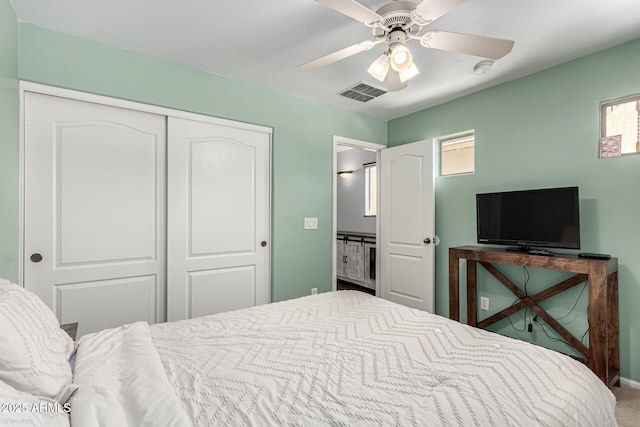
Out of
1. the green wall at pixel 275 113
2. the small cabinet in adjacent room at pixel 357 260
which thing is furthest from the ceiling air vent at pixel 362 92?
the small cabinet in adjacent room at pixel 357 260

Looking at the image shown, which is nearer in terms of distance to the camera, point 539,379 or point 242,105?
point 539,379

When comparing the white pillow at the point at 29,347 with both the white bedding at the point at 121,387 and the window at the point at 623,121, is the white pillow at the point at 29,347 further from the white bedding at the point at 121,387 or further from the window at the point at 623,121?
the window at the point at 623,121

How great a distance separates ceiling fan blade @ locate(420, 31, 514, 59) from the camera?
1565mm

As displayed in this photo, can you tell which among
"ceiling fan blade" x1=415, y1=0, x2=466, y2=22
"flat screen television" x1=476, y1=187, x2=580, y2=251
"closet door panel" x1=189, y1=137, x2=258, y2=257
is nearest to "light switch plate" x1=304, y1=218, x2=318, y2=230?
"closet door panel" x1=189, y1=137, x2=258, y2=257

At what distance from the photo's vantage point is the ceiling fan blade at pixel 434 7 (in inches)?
53.4

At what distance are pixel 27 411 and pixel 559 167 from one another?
3.27 metres

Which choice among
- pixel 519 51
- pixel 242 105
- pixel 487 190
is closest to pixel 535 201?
pixel 487 190

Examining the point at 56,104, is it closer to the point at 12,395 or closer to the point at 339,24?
the point at 339,24

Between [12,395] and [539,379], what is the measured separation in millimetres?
1500

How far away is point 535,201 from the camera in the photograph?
2.51 metres

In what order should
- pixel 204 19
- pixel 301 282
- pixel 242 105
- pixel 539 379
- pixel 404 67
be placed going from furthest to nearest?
1. pixel 301 282
2. pixel 242 105
3. pixel 204 19
4. pixel 404 67
5. pixel 539 379

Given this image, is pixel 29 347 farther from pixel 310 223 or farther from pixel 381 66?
pixel 310 223

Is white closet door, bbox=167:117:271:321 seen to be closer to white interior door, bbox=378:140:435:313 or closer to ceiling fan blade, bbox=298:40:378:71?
ceiling fan blade, bbox=298:40:378:71

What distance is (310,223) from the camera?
3307 mm
